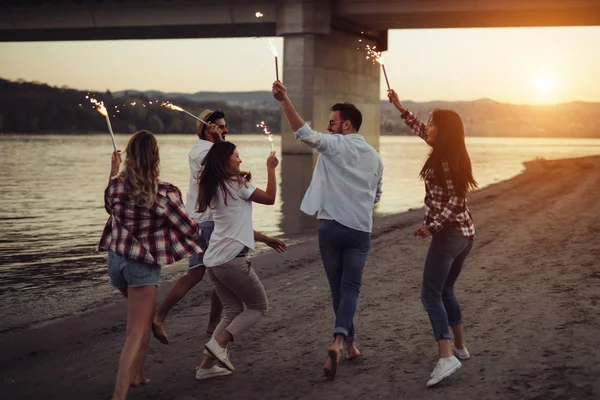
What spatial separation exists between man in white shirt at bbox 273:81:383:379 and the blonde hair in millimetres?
1346

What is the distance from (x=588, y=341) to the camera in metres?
6.43

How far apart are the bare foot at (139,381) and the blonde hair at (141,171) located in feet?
4.72

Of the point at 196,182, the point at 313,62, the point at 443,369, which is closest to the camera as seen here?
the point at 443,369

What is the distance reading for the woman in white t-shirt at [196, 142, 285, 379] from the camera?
18.9 ft

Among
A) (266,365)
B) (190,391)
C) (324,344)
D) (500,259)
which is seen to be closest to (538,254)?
(500,259)

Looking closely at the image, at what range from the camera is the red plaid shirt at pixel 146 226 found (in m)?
5.04

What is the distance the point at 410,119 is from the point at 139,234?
260 centimetres

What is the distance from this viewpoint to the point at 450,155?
588 cm

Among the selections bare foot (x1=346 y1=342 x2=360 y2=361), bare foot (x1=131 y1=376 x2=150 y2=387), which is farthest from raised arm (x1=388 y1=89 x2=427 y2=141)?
bare foot (x1=131 y1=376 x2=150 y2=387)

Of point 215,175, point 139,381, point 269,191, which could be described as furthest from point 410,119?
point 139,381

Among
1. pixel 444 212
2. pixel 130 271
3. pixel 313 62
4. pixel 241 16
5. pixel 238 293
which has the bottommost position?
pixel 238 293

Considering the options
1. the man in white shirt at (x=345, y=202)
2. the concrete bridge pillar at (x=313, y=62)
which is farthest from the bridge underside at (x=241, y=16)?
the man in white shirt at (x=345, y=202)

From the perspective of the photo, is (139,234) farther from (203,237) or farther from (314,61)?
(314,61)

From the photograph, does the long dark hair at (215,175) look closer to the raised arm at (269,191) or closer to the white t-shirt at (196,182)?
the raised arm at (269,191)
